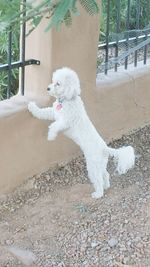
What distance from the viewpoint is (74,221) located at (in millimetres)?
4082

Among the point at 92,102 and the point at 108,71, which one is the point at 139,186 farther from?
the point at 108,71

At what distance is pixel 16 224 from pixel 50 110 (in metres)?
0.80

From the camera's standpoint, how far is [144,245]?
3.83 metres

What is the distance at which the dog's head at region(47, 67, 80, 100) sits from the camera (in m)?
3.96

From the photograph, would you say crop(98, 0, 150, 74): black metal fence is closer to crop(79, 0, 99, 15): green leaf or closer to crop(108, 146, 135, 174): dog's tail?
crop(108, 146, 135, 174): dog's tail

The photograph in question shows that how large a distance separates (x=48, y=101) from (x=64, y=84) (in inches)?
20.5

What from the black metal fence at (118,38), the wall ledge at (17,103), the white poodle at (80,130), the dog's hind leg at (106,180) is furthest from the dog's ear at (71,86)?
the black metal fence at (118,38)

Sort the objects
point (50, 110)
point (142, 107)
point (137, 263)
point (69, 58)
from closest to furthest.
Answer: point (137, 263) → point (50, 110) → point (69, 58) → point (142, 107)

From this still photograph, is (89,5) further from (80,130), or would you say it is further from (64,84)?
(80,130)

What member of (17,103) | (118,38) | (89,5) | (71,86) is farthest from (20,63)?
(89,5)

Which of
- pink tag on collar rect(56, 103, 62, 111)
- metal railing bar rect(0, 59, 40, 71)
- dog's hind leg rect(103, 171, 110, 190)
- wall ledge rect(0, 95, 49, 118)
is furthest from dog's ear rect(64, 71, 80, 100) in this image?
dog's hind leg rect(103, 171, 110, 190)

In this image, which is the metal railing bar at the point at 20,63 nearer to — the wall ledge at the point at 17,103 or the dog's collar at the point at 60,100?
the wall ledge at the point at 17,103

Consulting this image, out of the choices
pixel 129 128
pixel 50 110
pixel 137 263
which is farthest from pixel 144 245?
pixel 129 128

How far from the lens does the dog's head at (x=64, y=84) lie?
13.0 ft
